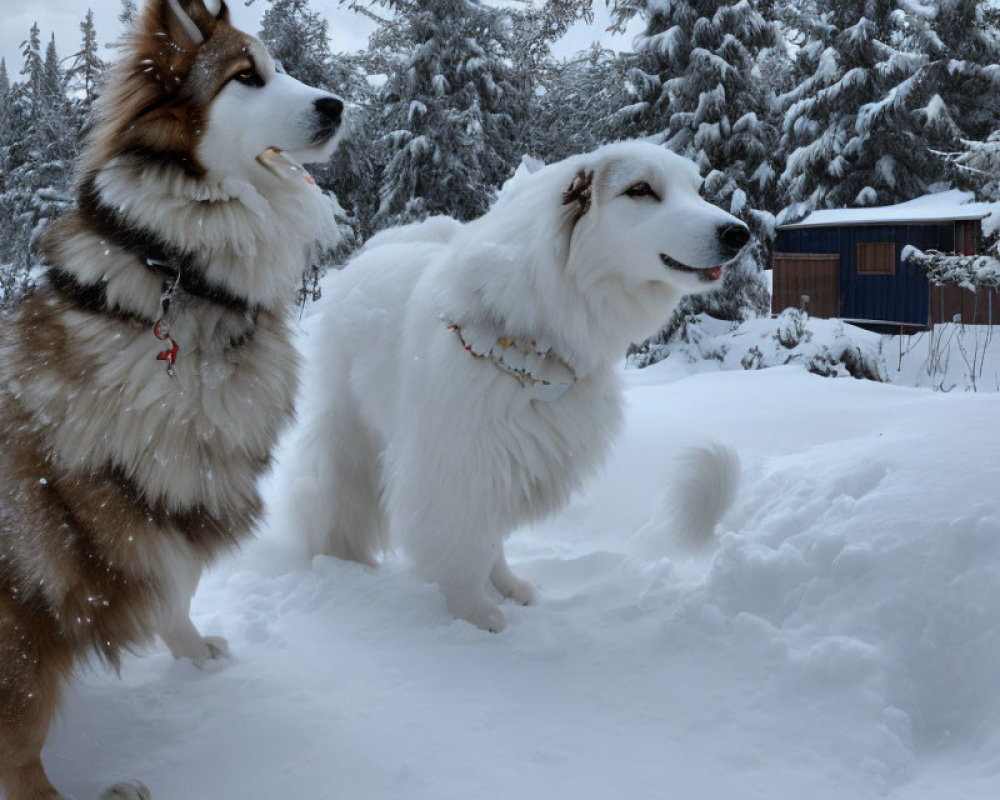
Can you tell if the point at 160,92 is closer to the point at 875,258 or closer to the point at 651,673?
the point at 651,673

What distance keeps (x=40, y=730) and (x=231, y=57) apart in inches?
67.2

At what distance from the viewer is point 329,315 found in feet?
12.4

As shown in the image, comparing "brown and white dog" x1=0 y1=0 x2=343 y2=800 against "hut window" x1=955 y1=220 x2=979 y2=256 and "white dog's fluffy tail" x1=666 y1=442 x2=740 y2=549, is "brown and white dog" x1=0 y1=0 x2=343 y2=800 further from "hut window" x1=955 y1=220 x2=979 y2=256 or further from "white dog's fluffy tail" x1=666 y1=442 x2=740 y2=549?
"hut window" x1=955 y1=220 x2=979 y2=256

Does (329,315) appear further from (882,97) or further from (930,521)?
(882,97)

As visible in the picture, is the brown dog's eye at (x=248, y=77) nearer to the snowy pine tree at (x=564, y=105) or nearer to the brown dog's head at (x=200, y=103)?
the brown dog's head at (x=200, y=103)

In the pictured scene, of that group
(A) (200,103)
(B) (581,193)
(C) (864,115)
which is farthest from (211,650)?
(C) (864,115)

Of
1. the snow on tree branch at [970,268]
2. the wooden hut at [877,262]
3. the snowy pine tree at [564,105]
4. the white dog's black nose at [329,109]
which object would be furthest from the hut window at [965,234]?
the white dog's black nose at [329,109]

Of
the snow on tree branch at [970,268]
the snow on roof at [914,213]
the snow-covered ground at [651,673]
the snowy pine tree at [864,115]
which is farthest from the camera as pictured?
the snowy pine tree at [864,115]

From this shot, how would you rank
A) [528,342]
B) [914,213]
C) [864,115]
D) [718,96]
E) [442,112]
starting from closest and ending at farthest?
[528,342] → [718,96] → [914,213] → [442,112] → [864,115]

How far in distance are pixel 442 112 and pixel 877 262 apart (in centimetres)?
1106

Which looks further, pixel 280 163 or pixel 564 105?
pixel 564 105

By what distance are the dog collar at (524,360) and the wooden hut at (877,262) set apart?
55.7 feet

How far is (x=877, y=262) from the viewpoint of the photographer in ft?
63.1

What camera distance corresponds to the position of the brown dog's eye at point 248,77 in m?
2.03
